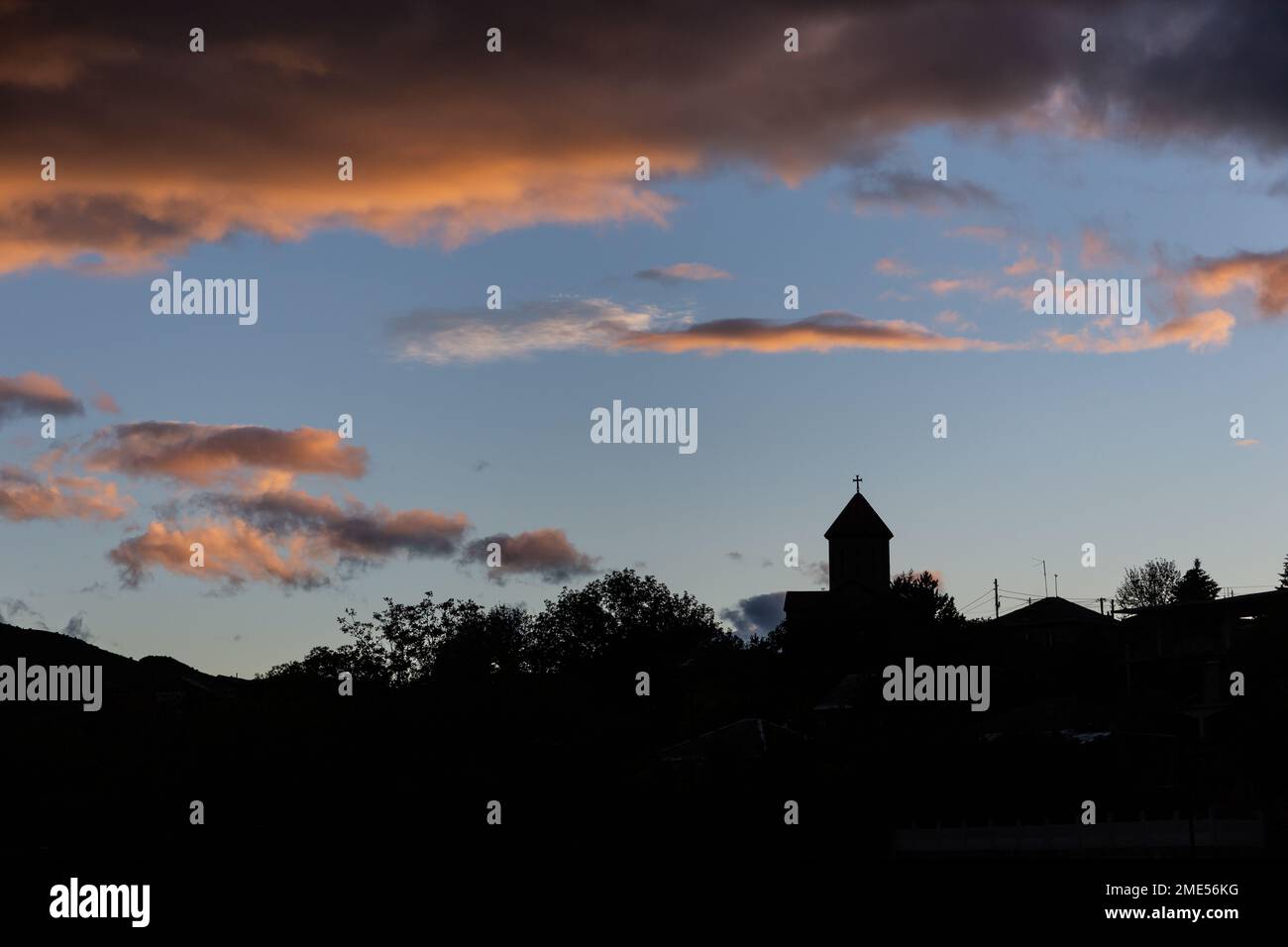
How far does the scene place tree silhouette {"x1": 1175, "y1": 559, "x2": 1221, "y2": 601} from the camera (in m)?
148

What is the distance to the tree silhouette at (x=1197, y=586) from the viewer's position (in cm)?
14838

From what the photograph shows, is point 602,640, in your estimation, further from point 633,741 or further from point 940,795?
point 940,795

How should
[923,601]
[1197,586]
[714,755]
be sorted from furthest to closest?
[1197,586], [923,601], [714,755]

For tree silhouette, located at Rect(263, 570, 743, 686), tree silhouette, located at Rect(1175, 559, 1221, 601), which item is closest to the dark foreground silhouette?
tree silhouette, located at Rect(263, 570, 743, 686)

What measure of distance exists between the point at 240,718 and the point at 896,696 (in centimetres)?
3004

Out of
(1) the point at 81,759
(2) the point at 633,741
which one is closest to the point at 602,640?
(2) the point at 633,741

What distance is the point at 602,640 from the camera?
435 ft

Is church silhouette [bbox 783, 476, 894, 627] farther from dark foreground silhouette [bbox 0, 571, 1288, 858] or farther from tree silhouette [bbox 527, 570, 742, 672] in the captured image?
dark foreground silhouette [bbox 0, 571, 1288, 858]

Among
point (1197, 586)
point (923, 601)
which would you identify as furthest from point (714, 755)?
point (1197, 586)

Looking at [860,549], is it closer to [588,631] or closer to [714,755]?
[588,631]

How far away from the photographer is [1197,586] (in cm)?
15175

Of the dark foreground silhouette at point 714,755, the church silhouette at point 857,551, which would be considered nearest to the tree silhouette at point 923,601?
the dark foreground silhouette at point 714,755

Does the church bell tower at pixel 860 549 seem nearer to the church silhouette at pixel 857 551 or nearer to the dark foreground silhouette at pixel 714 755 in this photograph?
the church silhouette at pixel 857 551

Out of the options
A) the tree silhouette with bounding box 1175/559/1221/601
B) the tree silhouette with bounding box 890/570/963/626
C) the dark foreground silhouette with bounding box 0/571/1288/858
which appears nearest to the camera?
the dark foreground silhouette with bounding box 0/571/1288/858
